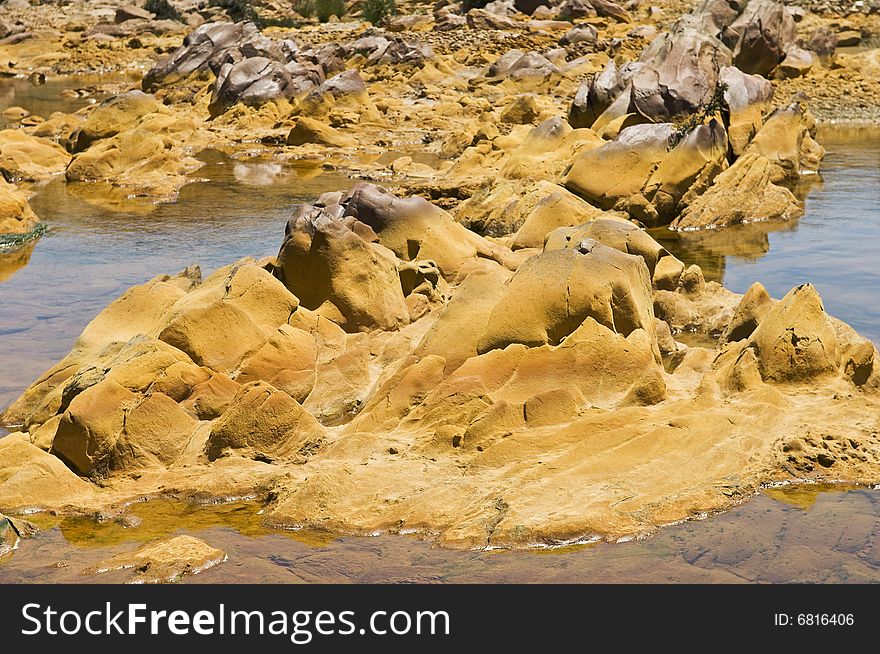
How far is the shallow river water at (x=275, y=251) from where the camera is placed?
6.57 metres

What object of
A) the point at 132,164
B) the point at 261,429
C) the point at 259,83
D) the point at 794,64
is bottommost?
the point at 259,83

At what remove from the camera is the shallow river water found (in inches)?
259

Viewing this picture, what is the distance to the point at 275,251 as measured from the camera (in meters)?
15.0

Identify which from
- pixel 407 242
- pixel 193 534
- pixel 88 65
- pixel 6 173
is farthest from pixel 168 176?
pixel 88 65

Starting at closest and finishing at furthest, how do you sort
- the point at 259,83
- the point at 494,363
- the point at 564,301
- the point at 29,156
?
1. the point at 494,363
2. the point at 564,301
3. the point at 29,156
4. the point at 259,83

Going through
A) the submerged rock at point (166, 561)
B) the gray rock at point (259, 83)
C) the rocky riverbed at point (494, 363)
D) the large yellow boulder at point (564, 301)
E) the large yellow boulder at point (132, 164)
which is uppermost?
the large yellow boulder at point (564, 301)

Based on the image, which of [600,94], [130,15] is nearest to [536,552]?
[600,94]

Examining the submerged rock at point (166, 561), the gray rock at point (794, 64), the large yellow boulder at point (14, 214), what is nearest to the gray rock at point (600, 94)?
the gray rock at point (794, 64)

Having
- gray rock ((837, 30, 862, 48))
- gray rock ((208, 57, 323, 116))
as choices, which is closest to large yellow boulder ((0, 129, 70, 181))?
gray rock ((208, 57, 323, 116))

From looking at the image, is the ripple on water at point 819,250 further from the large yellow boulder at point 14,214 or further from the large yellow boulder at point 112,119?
the large yellow boulder at point 112,119

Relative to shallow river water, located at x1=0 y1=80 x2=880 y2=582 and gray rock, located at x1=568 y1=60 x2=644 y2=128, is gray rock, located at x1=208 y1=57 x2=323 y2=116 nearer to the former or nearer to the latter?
shallow river water, located at x1=0 y1=80 x2=880 y2=582

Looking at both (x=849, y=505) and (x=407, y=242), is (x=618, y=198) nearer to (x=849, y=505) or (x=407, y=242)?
(x=407, y=242)

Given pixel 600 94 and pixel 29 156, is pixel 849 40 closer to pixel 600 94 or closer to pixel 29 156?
pixel 600 94

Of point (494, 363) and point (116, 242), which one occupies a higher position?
point (494, 363)
